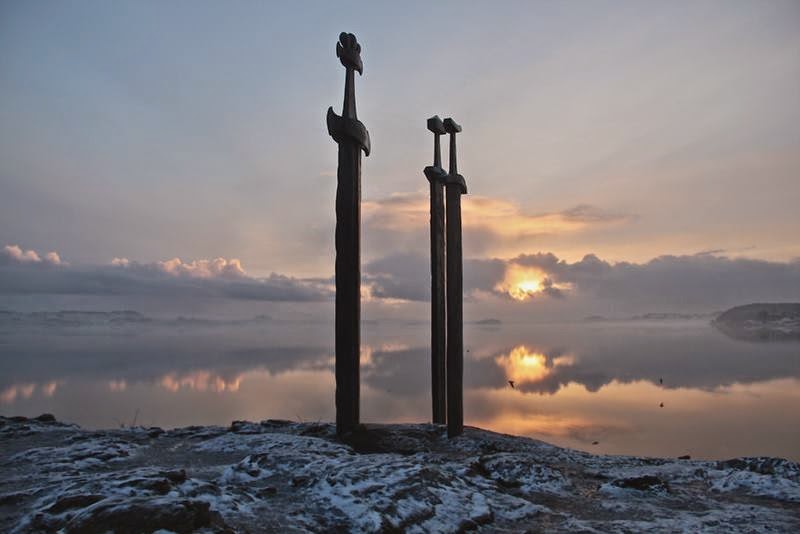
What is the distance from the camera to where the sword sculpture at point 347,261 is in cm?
804

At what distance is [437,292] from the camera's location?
10461 mm

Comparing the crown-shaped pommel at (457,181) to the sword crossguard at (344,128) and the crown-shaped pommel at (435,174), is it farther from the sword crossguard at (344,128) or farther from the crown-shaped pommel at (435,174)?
the sword crossguard at (344,128)

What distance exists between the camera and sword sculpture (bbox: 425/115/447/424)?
1041 cm

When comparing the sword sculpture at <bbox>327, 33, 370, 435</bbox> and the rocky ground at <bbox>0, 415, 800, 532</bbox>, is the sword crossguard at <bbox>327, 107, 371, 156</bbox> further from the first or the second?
the rocky ground at <bbox>0, 415, 800, 532</bbox>

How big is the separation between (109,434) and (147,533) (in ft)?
Result: 24.1

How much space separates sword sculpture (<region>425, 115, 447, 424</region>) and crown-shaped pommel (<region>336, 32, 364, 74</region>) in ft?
8.91

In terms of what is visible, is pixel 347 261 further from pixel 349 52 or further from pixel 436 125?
pixel 436 125

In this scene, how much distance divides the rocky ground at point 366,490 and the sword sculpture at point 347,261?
0.86 meters

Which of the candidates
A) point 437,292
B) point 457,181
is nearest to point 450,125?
point 457,181

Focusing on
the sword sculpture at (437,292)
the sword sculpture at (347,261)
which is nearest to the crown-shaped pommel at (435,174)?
the sword sculpture at (437,292)

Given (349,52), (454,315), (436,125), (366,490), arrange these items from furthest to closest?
(436,125)
(454,315)
(349,52)
(366,490)

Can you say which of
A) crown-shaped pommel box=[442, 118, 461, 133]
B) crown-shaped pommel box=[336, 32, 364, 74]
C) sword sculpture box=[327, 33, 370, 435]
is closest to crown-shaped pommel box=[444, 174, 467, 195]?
crown-shaped pommel box=[442, 118, 461, 133]

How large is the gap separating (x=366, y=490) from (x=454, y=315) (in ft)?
17.3

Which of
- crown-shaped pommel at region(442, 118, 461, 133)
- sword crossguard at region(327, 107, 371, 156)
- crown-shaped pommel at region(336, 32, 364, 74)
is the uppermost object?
crown-shaped pommel at region(336, 32, 364, 74)
